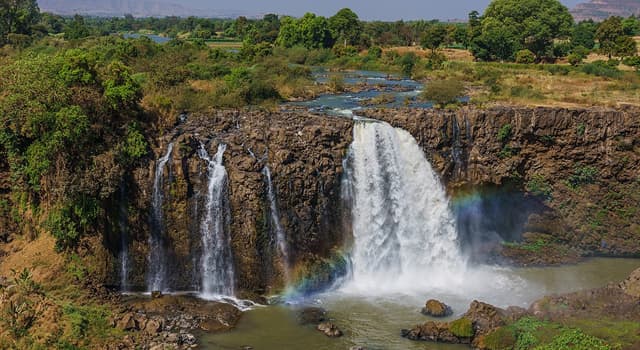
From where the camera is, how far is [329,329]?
67.3 ft

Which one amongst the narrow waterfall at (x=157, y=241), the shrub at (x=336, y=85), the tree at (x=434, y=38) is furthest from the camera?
the tree at (x=434, y=38)

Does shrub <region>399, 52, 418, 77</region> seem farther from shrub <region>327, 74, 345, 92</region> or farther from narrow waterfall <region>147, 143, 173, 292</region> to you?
narrow waterfall <region>147, 143, 173, 292</region>

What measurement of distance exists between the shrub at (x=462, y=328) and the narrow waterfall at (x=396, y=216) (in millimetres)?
4487

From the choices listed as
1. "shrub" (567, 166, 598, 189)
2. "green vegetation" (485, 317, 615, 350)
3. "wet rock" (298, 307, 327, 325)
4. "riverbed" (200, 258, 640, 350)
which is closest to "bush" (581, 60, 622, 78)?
"shrub" (567, 166, 598, 189)

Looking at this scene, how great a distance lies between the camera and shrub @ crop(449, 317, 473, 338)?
19.9 metres

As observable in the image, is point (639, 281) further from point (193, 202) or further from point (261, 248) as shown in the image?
point (193, 202)

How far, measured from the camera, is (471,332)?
65.3ft

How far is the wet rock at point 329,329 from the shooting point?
2031 cm

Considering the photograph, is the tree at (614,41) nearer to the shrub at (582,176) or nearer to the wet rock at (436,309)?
the shrub at (582,176)

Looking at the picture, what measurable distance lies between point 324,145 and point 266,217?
146 inches

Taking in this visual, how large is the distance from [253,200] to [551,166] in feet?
43.0

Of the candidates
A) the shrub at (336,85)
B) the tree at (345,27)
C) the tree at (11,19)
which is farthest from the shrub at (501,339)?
the tree at (345,27)

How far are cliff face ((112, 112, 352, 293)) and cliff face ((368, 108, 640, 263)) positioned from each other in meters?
4.65

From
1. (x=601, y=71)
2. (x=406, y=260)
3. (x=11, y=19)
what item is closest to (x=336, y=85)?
(x=406, y=260)
